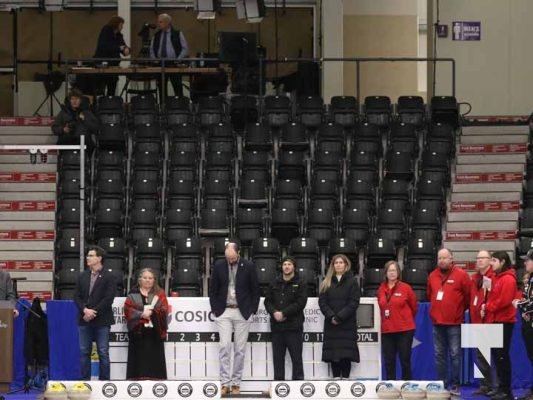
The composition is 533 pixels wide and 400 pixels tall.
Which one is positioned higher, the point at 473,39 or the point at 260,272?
the point at 473,39

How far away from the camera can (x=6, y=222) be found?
2348cm

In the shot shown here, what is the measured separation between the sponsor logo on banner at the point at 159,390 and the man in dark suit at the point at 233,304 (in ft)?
2.87

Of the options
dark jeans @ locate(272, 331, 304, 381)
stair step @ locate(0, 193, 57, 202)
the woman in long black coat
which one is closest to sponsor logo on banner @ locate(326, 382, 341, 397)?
the woman in long black coat

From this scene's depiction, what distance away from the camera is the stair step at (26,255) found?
22797 millimetres

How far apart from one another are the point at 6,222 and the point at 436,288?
776 centimetres

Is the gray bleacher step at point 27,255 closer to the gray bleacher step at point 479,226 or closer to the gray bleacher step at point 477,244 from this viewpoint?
the gray bleacher step at point 477,244

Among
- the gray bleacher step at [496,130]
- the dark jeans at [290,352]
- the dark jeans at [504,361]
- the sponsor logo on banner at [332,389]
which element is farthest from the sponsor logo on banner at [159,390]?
the gray bleacher step at [496,130]

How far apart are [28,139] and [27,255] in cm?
309

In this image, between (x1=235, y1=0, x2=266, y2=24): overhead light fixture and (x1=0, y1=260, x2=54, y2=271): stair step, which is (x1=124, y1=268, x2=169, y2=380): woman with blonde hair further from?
(x1=235, y1=0, x2=266, y2=24): overhead light fixture

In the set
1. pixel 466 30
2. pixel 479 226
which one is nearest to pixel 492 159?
pixel 479 226

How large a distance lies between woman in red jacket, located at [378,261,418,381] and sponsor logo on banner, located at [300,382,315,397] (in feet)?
3.94

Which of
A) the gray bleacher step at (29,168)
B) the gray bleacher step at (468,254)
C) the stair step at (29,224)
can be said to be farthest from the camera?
the gray bleacher step at (29,168)

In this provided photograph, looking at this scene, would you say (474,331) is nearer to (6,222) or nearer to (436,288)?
(436,288)

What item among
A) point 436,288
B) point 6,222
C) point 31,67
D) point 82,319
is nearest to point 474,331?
point 436,288
